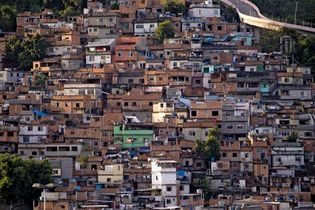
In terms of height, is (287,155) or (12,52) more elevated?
(12,52)

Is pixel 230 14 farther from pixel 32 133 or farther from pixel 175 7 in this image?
pixel 32 133

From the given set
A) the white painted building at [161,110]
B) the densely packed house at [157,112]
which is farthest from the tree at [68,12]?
the white painted building at [161,110]

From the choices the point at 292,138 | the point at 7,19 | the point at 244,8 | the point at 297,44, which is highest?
the point at 244,8

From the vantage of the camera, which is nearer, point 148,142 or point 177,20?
point 148,142

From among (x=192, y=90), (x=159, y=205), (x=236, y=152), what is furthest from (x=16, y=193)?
(x=192, y=90)

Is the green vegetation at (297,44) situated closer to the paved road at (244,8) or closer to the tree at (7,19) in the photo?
the paved road at (244,8)

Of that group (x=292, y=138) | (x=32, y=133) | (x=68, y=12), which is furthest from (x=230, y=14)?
(x=32, y=133)

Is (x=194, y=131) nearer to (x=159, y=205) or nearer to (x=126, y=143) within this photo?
(x=126, y=143)
